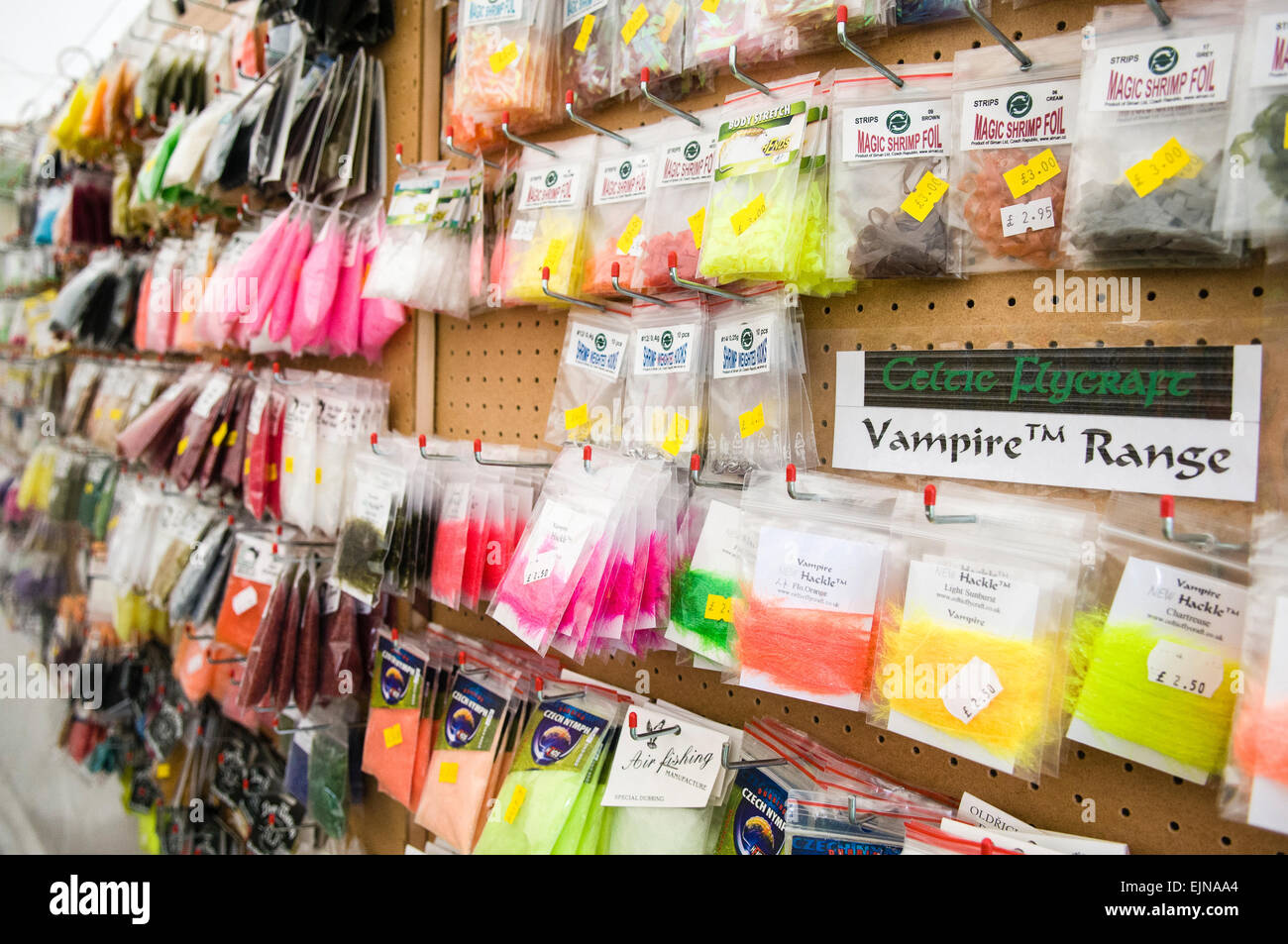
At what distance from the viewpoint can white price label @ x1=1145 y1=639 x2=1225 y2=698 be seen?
779 millimetres

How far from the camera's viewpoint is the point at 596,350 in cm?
135

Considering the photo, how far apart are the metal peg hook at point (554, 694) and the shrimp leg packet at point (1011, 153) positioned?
0.91 metres

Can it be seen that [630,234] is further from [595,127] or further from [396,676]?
[396,676]

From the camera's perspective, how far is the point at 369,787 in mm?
1934

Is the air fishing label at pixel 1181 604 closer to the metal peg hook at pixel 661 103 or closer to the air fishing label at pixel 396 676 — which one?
the metal peg hook at pixel 661 103

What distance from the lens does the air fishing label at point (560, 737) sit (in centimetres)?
127

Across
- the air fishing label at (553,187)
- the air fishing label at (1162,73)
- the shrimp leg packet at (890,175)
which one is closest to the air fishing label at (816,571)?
the shrimp leg packet at (890,175)

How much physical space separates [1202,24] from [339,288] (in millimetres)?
1620

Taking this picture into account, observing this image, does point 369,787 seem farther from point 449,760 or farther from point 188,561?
point 188,561

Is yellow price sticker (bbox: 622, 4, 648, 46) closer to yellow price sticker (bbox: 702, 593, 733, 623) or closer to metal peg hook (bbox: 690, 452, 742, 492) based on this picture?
metal peg hook (bbox: 690, 452, 742, 492)

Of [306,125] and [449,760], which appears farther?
[306,125]

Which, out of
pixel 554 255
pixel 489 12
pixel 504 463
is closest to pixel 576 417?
pixel 504 463

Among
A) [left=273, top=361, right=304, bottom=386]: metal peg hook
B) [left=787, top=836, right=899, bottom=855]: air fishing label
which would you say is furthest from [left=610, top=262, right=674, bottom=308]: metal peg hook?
[left=273, top=361, right=304, bottom=386]: metal peg hook
